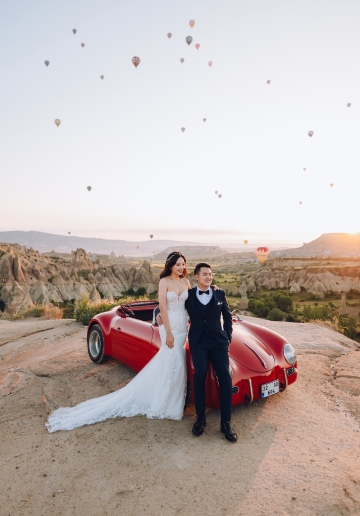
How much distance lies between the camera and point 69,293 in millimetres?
42906

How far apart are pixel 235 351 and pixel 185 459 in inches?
54.1

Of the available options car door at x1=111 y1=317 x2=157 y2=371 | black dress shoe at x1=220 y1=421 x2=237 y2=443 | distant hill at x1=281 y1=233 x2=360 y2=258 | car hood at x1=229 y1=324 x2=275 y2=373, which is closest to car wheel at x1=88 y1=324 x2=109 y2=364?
car door at x1=111 y1=317 x2=157 y2=371

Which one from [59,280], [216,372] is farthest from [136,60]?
[59,280]

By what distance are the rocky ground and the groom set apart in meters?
0.28

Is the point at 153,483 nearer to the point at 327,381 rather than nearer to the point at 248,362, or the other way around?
the point at 248,362

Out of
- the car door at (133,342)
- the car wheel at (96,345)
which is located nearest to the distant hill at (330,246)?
the car wheel at (96,345)

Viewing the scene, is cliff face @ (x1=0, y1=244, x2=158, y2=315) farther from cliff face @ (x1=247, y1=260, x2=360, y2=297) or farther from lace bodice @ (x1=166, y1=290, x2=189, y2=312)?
lace bodice @ (x1=166, y1=290, x2=189, y2=312)

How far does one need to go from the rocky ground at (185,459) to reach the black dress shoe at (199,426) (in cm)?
8

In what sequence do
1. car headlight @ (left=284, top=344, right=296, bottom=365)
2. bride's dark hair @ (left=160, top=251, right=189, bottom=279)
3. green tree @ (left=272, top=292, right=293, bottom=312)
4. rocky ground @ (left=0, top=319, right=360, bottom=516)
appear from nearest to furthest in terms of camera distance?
rocky ground @ (left=0, top=319, right=360, bottom=516), bride's dark hair @ (left=160, top=251, right=189, bottom=279), car headlight @ (left=284, top=344, right=296, bottom=365), green tree @ (left=272, top=292, right=293, bottom=312)

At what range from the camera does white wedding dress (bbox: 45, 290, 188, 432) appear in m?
4.16

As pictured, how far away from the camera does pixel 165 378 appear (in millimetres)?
4172

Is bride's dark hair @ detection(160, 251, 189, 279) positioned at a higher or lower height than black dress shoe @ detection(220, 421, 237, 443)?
higher

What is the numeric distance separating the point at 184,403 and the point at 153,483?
122 centimetres

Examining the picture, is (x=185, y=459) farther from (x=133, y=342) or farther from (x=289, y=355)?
(x=133, y=342)
